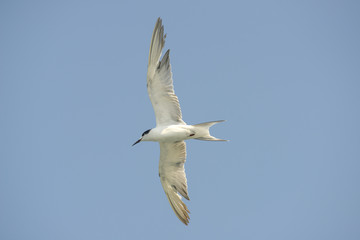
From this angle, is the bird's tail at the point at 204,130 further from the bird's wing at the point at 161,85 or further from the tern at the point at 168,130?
the bird's wing at the point at 161,85

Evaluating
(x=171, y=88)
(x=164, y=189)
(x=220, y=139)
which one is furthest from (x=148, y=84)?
(x=164, y=189)

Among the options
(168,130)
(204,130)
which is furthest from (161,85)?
(204,130)

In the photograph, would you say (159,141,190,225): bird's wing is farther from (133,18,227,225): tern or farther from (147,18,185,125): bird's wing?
(147,18,185,125): bird's wing

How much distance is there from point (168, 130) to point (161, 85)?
119 centimetres

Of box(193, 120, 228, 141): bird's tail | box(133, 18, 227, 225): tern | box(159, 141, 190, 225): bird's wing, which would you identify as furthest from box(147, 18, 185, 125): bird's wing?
box(159, 141, 190, 225): bird's wing

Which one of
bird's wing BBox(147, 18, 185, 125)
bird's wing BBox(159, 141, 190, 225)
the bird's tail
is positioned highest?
bird's wing BBox(147, 18, 185, 125)

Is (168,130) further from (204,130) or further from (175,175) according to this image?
(175,175)

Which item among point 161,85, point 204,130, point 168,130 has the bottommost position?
point 204,130

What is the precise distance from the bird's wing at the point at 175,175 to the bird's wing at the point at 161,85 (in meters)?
0.89

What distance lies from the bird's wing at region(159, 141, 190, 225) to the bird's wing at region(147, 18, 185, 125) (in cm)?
89

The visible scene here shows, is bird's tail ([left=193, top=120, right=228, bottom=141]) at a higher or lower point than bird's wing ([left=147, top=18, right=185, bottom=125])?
lower

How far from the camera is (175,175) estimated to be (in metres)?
11.5

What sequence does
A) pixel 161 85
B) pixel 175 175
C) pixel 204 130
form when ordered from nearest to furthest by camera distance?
pixel 161 85 → pixel 204 130 → pixel 175 175

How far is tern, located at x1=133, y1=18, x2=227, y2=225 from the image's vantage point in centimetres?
993
